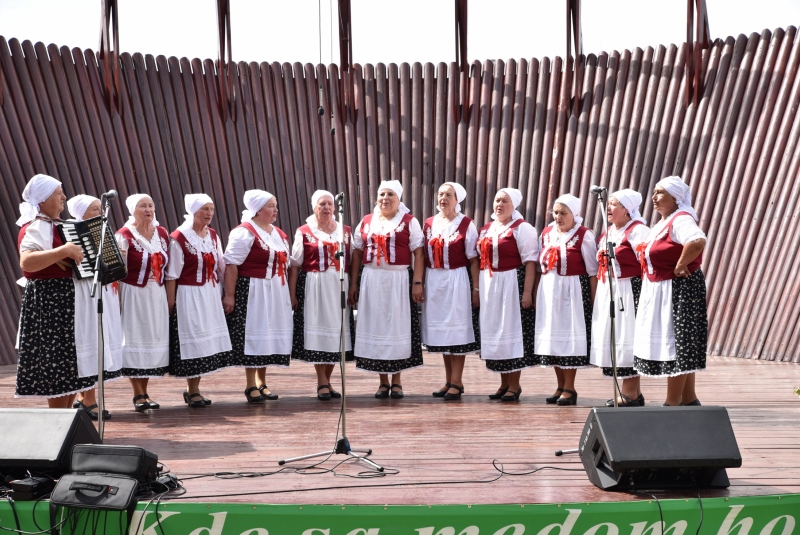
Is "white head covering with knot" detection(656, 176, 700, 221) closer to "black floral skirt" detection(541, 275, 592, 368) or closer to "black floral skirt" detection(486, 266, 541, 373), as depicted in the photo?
"black floral skirt" detection(541, 275, 592, 368)

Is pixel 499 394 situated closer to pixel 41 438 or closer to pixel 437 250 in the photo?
pixel 437 250

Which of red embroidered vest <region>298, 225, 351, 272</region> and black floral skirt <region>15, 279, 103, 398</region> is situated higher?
red embroidered vest <region>298, 225, 351, 272</region>

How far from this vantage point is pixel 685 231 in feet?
15.9

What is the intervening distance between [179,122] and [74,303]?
4756 mm

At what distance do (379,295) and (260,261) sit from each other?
0.87 meters

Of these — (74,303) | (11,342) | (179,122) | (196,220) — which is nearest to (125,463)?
(74,303)

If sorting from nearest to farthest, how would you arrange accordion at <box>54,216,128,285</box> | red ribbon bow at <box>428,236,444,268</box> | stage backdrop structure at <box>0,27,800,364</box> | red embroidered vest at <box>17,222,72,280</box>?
accordion at <box>54,216,128,285</box>, red embroidered vest at <box>17,222,72,280</box>, red ribbon bow at <box>428,236,444,268</box>, stage backdrop structure at <box>0,27,800,364</box>

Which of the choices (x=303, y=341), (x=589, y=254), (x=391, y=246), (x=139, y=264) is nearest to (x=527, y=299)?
(x=589, y=254)

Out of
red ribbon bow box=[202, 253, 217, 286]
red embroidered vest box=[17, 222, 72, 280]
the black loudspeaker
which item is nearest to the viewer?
the black loudspeaker

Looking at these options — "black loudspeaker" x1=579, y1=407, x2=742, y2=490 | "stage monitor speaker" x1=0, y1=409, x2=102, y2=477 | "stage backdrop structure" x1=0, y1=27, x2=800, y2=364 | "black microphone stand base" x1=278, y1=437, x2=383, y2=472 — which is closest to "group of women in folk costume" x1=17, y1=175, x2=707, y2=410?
"black microphone stand base" x1=278, y1=437, x2=383, y2=472

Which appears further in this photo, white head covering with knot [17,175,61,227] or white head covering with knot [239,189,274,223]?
white head covering with knot [239,189,274,223]

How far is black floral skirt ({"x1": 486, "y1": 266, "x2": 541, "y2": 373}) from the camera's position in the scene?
6051 mm

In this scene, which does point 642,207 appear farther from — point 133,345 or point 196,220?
point 133,345

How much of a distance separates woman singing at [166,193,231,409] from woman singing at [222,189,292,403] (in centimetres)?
16
